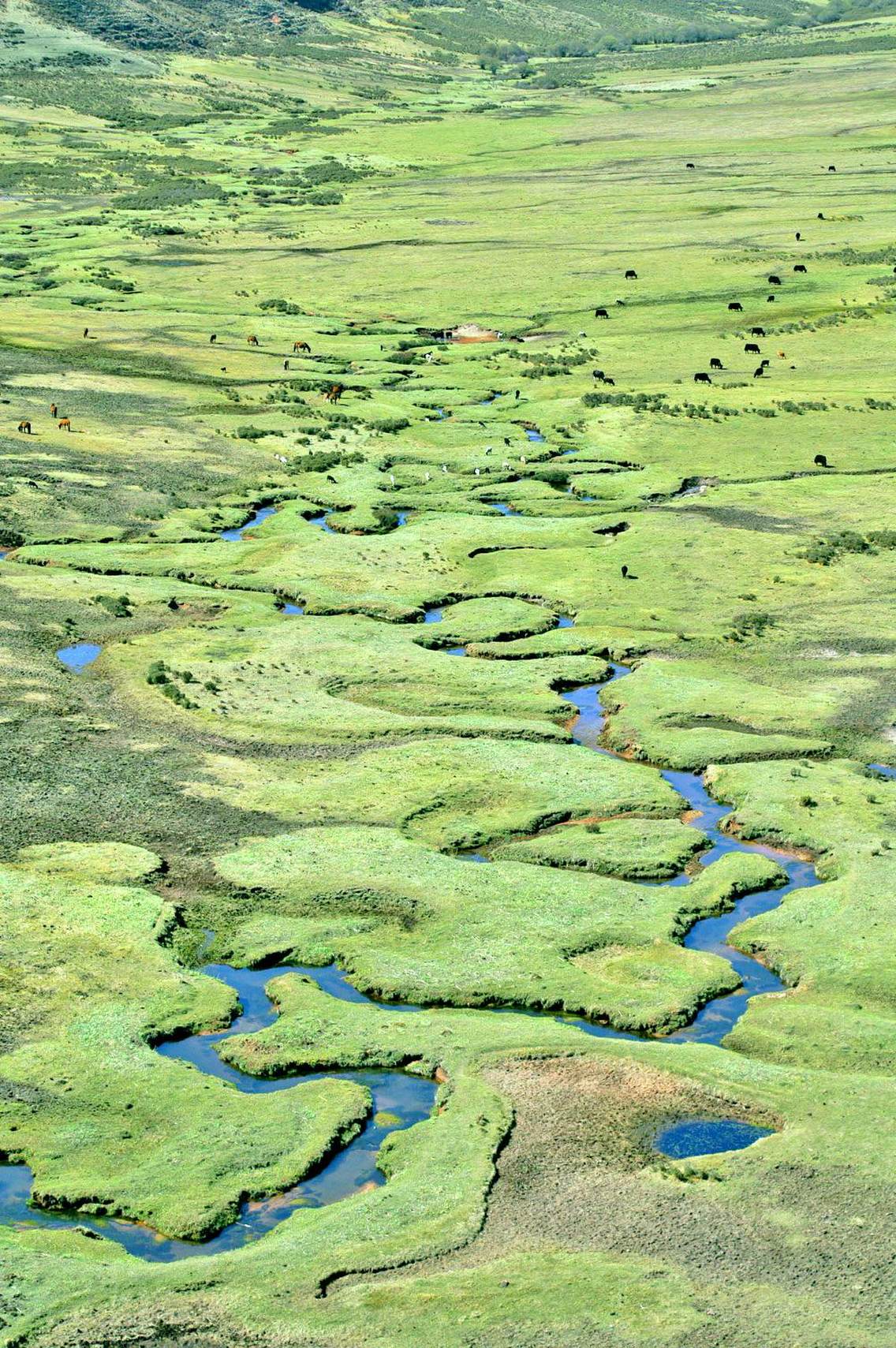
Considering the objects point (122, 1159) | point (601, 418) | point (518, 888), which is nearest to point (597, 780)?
point (518, 888)

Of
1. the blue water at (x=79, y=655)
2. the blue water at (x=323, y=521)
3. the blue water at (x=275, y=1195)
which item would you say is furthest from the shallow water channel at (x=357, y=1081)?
the blue water at (x=323, y=521)

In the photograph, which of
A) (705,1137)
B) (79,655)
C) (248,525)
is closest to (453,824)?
(705,1137)

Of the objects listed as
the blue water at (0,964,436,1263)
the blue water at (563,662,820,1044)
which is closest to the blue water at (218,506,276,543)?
the blue water at (563,662,820,1044)

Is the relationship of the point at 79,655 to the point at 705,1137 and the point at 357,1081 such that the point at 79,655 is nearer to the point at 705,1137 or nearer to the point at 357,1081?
the point at 357,1081

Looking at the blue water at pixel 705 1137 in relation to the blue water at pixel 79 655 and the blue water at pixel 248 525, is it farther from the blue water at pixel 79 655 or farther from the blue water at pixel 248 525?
the blue water at pixel 248 525

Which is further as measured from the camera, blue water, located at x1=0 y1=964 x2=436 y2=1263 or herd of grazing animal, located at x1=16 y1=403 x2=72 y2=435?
herd of grazing animal, located at x1=16 y1=403 x2=72 y2=435

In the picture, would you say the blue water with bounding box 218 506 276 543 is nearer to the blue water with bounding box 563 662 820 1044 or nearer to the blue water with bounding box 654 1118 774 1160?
the blue water with bounding box 563 662 820 1044

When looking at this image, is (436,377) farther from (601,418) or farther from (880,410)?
(880,410)
